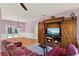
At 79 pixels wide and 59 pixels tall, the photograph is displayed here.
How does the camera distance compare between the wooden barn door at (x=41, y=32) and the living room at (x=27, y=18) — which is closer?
the living room at (x=27, y=18)

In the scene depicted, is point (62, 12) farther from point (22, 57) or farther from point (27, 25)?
point (22, 57)

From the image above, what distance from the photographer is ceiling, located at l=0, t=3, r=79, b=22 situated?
78.5 inches

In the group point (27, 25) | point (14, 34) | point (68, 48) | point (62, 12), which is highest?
point (62, 12)

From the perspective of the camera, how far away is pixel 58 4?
2.00 m

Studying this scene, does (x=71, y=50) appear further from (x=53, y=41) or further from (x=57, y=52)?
(x=53, y=41)

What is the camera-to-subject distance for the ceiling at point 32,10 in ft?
6.54

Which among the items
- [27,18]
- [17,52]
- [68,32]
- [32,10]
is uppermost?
[32,10]

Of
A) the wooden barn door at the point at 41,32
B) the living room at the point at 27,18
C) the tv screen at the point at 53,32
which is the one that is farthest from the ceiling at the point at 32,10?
the tv screen at the point at 53,32

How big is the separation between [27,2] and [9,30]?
1.83 ft

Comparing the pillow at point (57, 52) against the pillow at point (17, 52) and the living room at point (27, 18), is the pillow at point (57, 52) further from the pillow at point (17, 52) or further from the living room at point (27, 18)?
the pillow at point (17, 52)

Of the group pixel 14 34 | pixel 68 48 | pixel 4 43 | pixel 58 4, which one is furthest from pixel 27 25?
pixel 68 48

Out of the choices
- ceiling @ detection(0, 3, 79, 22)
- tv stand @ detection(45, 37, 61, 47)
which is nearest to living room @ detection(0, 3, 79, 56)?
ceiling @ detection(0, 3, 79, 22)

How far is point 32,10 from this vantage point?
2.06 metres

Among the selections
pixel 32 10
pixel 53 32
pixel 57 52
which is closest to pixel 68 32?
pixel 53 32
